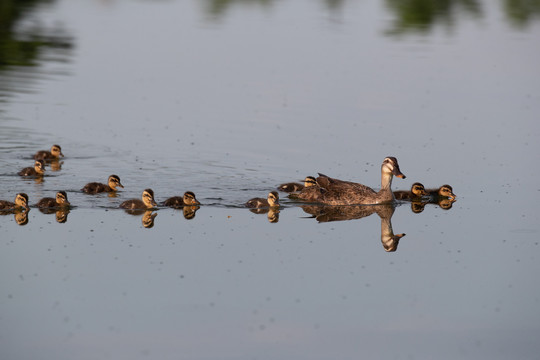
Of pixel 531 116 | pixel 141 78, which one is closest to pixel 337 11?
pixel 141 78

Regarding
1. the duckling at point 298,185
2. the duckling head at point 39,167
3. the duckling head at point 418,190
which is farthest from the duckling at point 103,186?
the duckling head at point 418,190

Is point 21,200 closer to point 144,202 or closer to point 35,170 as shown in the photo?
point 144,202

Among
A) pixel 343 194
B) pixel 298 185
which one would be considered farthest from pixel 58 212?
pixel 343 194

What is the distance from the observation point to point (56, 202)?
14.4m

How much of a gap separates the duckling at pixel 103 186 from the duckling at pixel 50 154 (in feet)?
6.61

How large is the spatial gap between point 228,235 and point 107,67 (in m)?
14.9

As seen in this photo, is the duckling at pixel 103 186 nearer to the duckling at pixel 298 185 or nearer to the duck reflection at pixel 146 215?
the duck reflection at pixel 146 215

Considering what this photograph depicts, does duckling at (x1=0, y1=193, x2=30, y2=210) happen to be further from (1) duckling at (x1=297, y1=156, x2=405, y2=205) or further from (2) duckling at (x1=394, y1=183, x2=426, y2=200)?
(2) duckling at (x1=394, y1=183, x2=426, y2=200)

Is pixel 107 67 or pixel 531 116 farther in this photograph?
pixel 107 67

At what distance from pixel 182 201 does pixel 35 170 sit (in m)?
2.91

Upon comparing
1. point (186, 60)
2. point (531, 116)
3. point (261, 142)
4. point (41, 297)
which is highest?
point (186, 60)

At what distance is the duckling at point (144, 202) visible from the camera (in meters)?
14.6

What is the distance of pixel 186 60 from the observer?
2891cm

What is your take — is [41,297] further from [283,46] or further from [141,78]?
[283,46]
